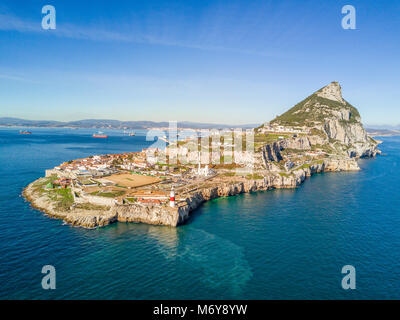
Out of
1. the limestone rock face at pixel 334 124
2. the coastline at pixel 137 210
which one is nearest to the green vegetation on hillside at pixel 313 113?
the limestone rock face at pixel 334 124

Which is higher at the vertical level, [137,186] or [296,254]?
[137,186]

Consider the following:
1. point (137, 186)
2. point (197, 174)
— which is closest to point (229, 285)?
point (137, 186)

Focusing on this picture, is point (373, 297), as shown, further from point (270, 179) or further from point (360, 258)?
point (270, 179)

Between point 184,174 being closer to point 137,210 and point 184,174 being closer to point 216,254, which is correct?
point 137,210

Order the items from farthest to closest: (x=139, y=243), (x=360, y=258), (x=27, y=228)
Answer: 1. (x=27, y=228)
2. (x=139, y=243)
3. (x=360, y=258)

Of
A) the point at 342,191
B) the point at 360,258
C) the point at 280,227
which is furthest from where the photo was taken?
the point at 342,191

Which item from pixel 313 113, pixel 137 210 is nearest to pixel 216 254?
pixel 137 210

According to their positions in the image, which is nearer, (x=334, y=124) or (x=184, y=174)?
(x=184, y=174)
